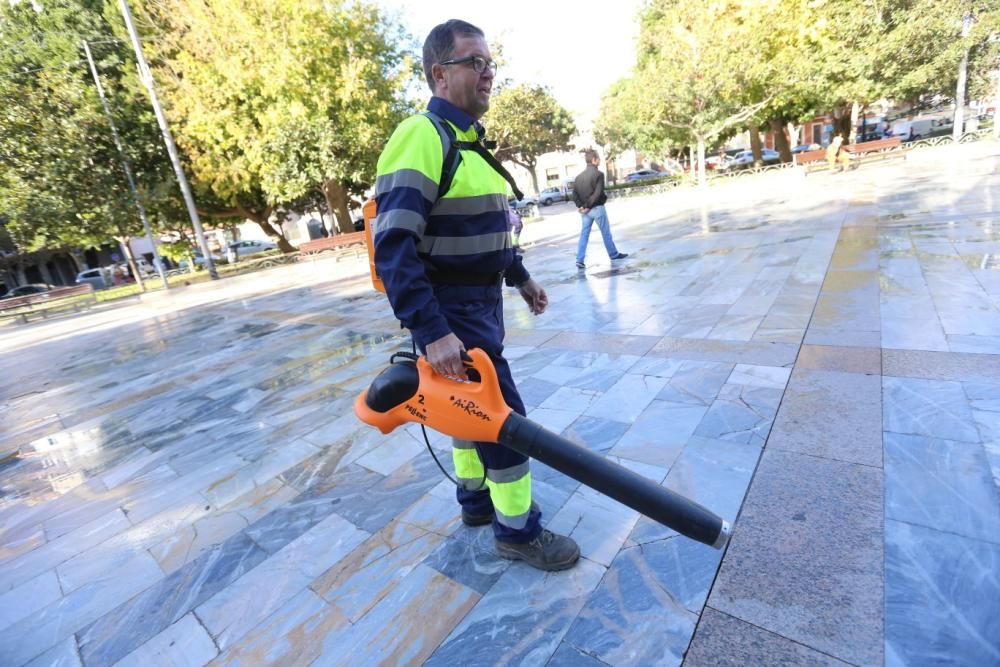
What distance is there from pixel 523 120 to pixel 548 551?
1089 inches

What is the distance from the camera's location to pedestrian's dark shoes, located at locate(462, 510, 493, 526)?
7.97ft

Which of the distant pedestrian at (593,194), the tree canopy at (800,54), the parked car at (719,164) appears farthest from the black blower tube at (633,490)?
the parked car at (719,164)

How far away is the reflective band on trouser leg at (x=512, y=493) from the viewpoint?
79.7 inches

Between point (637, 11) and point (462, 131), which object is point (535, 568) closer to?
A: point (462, 131)

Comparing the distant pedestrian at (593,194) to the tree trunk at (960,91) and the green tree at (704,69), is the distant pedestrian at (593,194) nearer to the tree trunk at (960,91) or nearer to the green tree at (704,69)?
the green tree at (704,69)

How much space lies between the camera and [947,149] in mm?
17594

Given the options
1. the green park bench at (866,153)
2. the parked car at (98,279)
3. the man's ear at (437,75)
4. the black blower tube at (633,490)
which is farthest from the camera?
the parked car at (98,279)

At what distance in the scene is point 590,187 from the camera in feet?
26.3

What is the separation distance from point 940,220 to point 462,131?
8.42 meters

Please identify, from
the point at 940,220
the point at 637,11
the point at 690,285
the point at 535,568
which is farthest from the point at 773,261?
the point at 637,11

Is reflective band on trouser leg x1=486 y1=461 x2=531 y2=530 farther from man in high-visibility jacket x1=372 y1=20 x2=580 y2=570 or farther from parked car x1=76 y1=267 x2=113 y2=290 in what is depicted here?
parked car x1=76 y1=267 x2=113 y2=290

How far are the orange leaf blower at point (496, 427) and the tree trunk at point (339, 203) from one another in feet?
69.3

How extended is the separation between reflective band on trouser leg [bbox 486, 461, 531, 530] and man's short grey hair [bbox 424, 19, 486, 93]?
4.89ft

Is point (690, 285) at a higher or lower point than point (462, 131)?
lower
